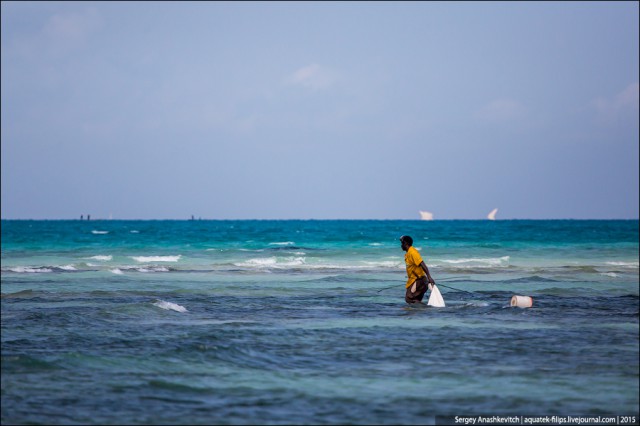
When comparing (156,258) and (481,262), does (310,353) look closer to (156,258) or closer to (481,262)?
(481,262)

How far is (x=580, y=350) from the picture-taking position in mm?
12117

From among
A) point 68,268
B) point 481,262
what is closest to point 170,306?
point 68,268

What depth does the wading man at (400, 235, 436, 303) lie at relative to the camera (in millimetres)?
17766

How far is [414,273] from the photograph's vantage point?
1802 cm

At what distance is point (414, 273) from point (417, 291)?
561 mm

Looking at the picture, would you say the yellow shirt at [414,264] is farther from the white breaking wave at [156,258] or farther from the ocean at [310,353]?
the white breaking wave at [156,258]

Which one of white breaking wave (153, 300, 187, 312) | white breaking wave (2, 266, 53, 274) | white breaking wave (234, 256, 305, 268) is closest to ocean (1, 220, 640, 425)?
white breaking wave (153, 300, 187, 312)

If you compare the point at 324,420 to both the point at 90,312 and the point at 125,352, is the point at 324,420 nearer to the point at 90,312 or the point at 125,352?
the point at 125,352

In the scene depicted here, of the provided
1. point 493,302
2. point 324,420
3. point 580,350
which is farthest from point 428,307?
point 324,420

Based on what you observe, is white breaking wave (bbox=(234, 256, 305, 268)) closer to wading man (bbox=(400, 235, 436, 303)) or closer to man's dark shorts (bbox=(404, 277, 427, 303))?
man's dark shorts (bbox=(404, 277, 427, 303))

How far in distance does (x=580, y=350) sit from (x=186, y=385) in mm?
5919

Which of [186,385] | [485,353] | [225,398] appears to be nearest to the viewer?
[225,398]

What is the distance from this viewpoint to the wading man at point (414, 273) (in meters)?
17.8

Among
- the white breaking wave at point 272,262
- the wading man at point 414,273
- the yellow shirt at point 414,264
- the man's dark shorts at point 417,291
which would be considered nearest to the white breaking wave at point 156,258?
the white breaking wave at point 272,262
